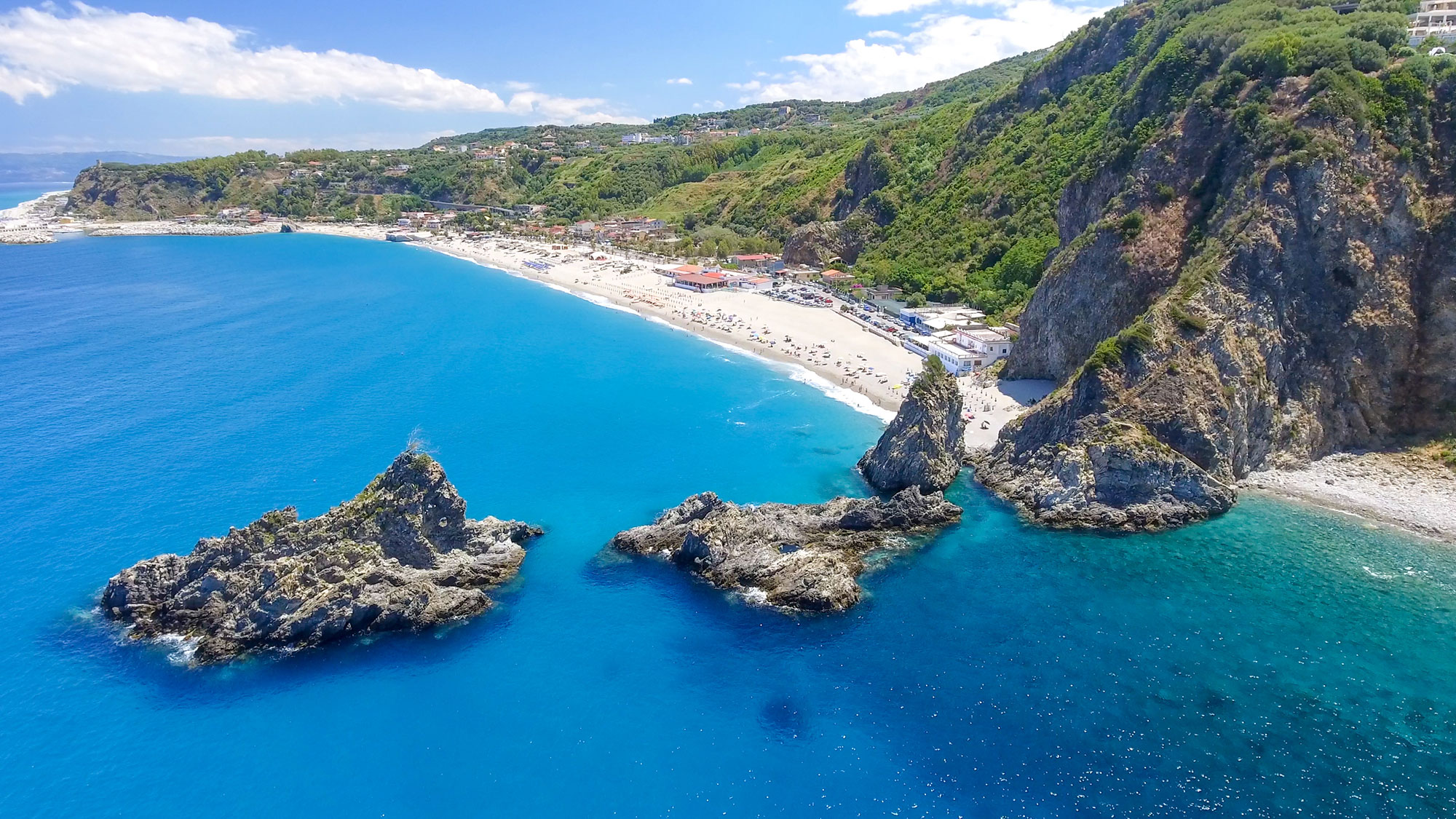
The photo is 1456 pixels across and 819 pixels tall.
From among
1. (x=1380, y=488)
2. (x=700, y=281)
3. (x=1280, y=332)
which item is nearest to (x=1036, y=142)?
(x=700, y=281)

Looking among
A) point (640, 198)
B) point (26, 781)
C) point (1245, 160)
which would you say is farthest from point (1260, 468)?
point (640, 198)

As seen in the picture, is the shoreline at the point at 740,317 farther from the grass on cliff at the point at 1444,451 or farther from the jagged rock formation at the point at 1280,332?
the grass on cliff at the point at 1444,451

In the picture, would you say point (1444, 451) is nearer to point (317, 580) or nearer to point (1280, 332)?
point (1280, 332)

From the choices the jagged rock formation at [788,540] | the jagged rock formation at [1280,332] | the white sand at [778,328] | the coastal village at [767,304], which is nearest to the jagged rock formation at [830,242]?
the coastal village at [767,304]

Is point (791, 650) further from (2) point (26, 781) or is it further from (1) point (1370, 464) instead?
(1) point (1370, 464)

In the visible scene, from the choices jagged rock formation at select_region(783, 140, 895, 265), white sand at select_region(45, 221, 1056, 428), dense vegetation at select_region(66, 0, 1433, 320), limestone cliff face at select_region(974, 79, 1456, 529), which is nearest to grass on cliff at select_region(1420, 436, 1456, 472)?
limestone cliff face at select_region(974, 79, 1456, 529)
